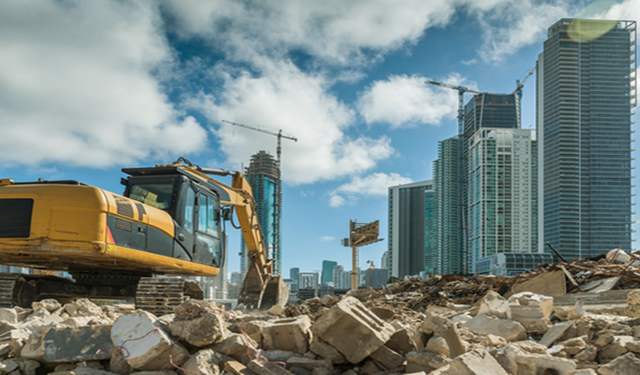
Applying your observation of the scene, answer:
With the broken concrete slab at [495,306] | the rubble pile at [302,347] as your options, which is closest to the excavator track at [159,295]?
the rubble pile at [302,347]

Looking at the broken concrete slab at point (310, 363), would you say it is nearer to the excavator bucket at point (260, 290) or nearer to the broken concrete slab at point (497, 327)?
the broken concrete slab at point (497, 327)

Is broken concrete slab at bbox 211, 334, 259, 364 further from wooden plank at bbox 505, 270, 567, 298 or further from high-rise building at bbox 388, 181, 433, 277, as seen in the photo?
high-rise building at bbox 388, 181, 433, 277

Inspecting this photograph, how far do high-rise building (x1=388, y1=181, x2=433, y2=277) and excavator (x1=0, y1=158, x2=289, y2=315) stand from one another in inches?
5405

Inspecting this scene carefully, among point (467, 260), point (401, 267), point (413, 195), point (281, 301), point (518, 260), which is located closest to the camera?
point (281, 301)

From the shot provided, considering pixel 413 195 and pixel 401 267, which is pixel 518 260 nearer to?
pixel 401 267

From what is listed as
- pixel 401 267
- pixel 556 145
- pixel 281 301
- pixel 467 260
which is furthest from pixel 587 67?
pixel 281 301

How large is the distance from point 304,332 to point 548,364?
2.56m

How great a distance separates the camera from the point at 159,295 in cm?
861

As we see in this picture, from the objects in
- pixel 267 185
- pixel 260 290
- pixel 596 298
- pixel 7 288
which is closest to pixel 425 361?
pixel 596 298

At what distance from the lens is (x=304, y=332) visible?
17.9 feet

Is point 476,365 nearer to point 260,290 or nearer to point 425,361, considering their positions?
point 425,361

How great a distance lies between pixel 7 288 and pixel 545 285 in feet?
36.8

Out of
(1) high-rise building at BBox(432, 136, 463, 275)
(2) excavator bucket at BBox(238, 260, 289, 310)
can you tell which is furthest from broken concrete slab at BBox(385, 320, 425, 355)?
(1) high-rise building at BBox(432, 136, 463, 275)

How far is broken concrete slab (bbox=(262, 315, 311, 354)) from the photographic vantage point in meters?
5.41
